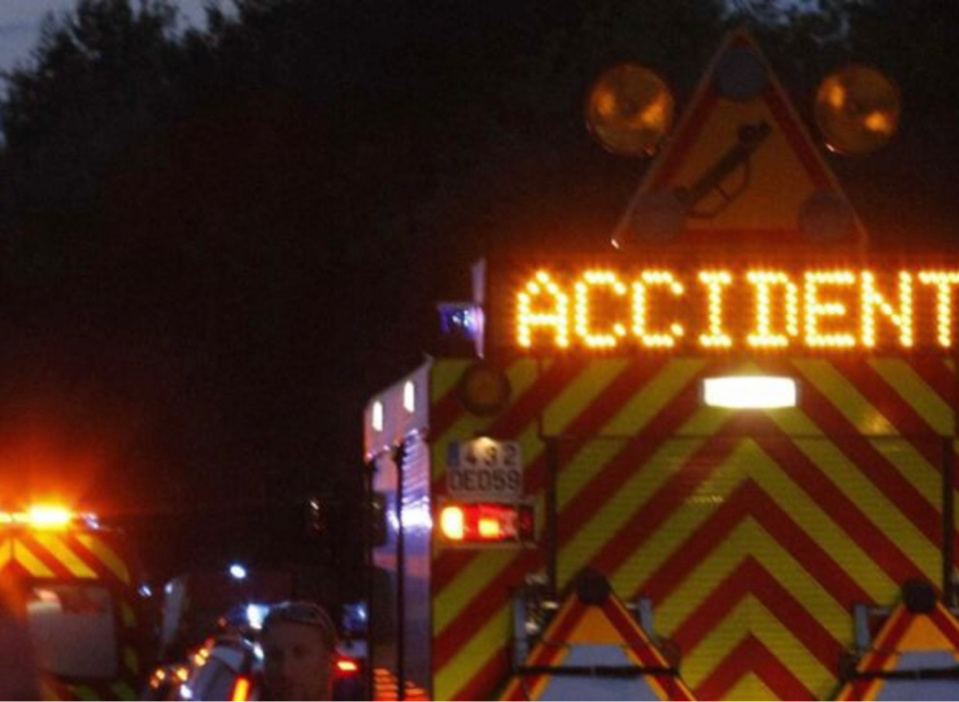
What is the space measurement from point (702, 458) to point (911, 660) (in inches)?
37.1

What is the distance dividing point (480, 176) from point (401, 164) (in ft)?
17.0

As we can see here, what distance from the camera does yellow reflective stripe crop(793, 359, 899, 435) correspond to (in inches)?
319

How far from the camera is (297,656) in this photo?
909 centimetres

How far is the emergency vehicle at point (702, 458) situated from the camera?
8000 millimetres

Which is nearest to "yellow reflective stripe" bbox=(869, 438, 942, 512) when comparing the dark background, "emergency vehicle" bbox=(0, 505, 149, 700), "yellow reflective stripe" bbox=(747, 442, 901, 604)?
"yellow reflective stripe" bbox=(747, 442, 901, 604)

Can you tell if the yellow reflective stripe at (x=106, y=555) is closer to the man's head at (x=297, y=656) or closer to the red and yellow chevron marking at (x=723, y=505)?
the man's head at (x=297, y=656)

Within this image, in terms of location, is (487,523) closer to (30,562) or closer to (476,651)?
(476,651)

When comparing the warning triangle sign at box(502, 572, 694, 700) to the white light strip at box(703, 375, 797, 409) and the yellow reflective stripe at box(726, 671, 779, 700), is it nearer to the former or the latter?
the yellow reflective stripe at box(726, 671, 779, 700)

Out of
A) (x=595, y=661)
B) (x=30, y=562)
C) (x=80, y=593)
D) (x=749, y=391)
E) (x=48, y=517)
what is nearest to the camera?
(x=595, y=661)

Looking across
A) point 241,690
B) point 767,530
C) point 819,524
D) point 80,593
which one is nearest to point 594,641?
point 767,530

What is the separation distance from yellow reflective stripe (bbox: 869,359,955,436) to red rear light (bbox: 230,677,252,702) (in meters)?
3.17

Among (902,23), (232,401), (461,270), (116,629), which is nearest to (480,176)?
(461,270)

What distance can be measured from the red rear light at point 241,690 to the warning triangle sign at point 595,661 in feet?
7.91

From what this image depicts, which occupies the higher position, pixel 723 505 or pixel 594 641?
pixel 723 505
